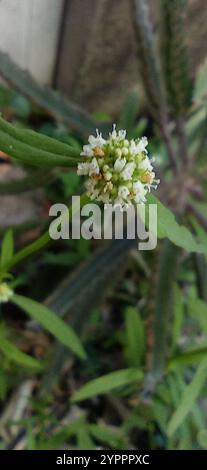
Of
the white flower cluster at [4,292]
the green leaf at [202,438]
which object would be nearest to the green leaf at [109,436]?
the green leaf at [202,438]

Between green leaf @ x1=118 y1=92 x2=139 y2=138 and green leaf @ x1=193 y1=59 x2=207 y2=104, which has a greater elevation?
green leaf @ x1=193 y1=59 x2=207 y2=104

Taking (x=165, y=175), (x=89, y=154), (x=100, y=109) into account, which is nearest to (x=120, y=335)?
(x=165, y=175)

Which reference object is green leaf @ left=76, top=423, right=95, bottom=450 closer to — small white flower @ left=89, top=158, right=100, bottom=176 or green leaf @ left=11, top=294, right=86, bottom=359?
green leaf @ left=11, top=294, right=86, bottom=359

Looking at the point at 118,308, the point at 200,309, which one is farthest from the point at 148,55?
the point at 118,308

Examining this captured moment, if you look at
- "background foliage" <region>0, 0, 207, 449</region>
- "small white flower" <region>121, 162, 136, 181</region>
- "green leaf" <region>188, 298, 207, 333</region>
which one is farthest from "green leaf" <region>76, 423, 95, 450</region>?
"small white flower" <region>121, 162, 136, 181</region>

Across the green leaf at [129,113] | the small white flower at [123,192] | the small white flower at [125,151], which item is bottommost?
the small white flower at [123,192]

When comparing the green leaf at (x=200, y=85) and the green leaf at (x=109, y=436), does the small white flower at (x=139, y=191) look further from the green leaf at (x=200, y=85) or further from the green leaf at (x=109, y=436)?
the green leaf at (x=200, y=85)

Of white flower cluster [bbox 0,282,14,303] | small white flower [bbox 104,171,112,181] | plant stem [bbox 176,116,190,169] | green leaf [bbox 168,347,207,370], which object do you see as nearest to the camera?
small white flower [bbox 104,171,112,181]
